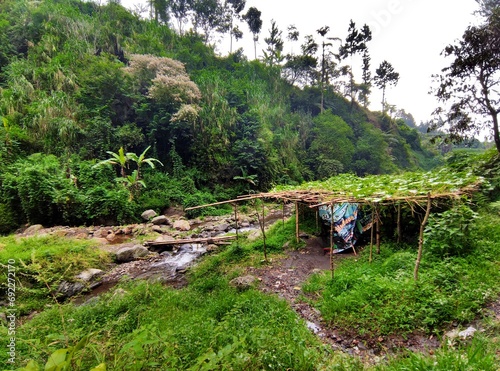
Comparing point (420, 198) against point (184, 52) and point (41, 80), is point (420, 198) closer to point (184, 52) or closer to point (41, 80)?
point (41, 80)

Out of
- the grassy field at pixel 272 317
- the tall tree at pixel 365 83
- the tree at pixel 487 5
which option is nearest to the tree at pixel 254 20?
the tall tree at pixel 365 83

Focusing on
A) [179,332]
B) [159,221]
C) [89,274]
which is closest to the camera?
[179,332]

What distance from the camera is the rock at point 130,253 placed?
7273mm

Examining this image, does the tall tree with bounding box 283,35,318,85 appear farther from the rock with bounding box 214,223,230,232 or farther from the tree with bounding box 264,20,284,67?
the rock with bounding box 214,223,230,232

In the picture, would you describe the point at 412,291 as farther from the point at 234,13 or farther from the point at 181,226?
the point at 234,13

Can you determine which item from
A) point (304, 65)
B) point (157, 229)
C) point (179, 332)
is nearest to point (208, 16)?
point (304, 65)

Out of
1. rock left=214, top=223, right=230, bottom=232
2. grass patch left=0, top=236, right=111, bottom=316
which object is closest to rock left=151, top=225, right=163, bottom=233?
rock left=214, top=223, right=230, bottom=232

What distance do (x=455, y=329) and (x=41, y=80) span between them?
2141 cm

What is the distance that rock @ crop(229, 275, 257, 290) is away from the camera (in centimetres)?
493

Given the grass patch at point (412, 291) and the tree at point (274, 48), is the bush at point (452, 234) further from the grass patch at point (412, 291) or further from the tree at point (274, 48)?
the tree at point (274, 48)

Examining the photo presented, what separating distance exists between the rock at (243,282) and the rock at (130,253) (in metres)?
3.90

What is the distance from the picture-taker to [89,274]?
606 cm

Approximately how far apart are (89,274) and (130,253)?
55.8 inches

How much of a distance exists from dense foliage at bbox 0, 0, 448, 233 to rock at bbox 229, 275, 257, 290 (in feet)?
26.8
